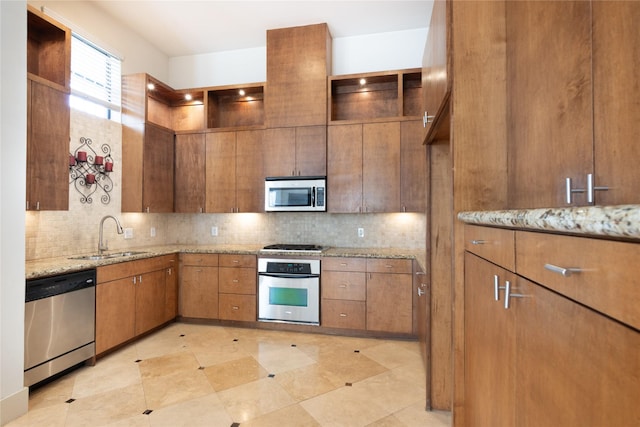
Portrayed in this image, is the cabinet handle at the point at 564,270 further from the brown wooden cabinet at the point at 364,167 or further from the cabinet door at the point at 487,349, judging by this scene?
the brown wooden cabinet at the point at 364,167

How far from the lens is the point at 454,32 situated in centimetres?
142

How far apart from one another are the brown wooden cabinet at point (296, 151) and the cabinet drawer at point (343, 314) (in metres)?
1.46

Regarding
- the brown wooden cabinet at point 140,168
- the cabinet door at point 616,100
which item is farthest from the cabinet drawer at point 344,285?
the cabinet door at point 616,100

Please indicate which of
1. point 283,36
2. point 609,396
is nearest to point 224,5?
point 283,36

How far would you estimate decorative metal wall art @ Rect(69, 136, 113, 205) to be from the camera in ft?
10.4

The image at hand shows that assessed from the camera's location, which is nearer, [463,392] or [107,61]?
[463,392]

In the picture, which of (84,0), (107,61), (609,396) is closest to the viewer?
(609,396)

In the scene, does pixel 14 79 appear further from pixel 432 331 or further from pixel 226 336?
pixel 432 331

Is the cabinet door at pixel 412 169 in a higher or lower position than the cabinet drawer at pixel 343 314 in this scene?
higher

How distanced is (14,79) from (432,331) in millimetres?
3075

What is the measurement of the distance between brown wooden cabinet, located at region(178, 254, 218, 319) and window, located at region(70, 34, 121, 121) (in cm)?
184

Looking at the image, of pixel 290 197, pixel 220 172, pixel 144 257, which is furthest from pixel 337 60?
pixel 144 257

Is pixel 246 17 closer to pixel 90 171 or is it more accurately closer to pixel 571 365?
pixel 90 171

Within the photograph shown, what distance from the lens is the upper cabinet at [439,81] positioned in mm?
1497
